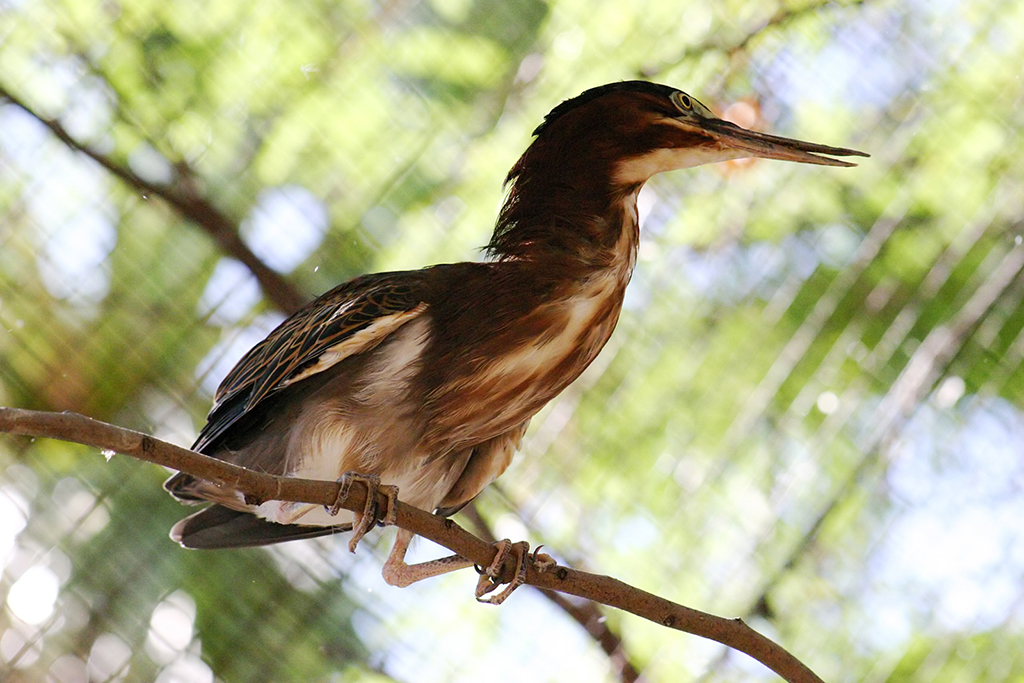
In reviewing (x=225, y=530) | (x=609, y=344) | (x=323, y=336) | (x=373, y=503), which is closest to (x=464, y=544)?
(x=373, y=503)

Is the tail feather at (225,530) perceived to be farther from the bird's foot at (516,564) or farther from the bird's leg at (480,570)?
the bird's foot at (516,564)

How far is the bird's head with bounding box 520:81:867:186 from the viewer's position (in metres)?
0.81

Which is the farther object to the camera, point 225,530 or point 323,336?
point 225,530

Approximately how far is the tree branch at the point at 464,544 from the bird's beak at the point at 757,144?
353mm

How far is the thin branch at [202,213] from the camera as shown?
3.71 feet

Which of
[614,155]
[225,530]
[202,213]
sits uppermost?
[614,155]

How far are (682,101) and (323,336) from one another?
349mm

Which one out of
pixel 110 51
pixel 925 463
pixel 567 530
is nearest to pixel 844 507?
pixel 925 463

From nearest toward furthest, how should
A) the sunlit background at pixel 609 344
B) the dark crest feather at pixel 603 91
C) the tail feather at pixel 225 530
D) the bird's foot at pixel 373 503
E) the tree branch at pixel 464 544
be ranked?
the tree branch at pixel 464 544 → the bird's foot at pixel 373 503 → the dark crest feather at pixel 603 91 → the tail feather at pixel 225 530 → the sunlit background at pixel 609 344

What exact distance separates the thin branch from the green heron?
0.31 metres

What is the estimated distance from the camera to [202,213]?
1164 millimetres

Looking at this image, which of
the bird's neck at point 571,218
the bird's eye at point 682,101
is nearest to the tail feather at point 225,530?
the bird's neck at point 571,218

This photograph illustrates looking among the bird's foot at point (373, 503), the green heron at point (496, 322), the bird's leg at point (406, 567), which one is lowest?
the bird's foot at point (373, 503)

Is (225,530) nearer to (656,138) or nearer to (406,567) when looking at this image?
(406,567)
